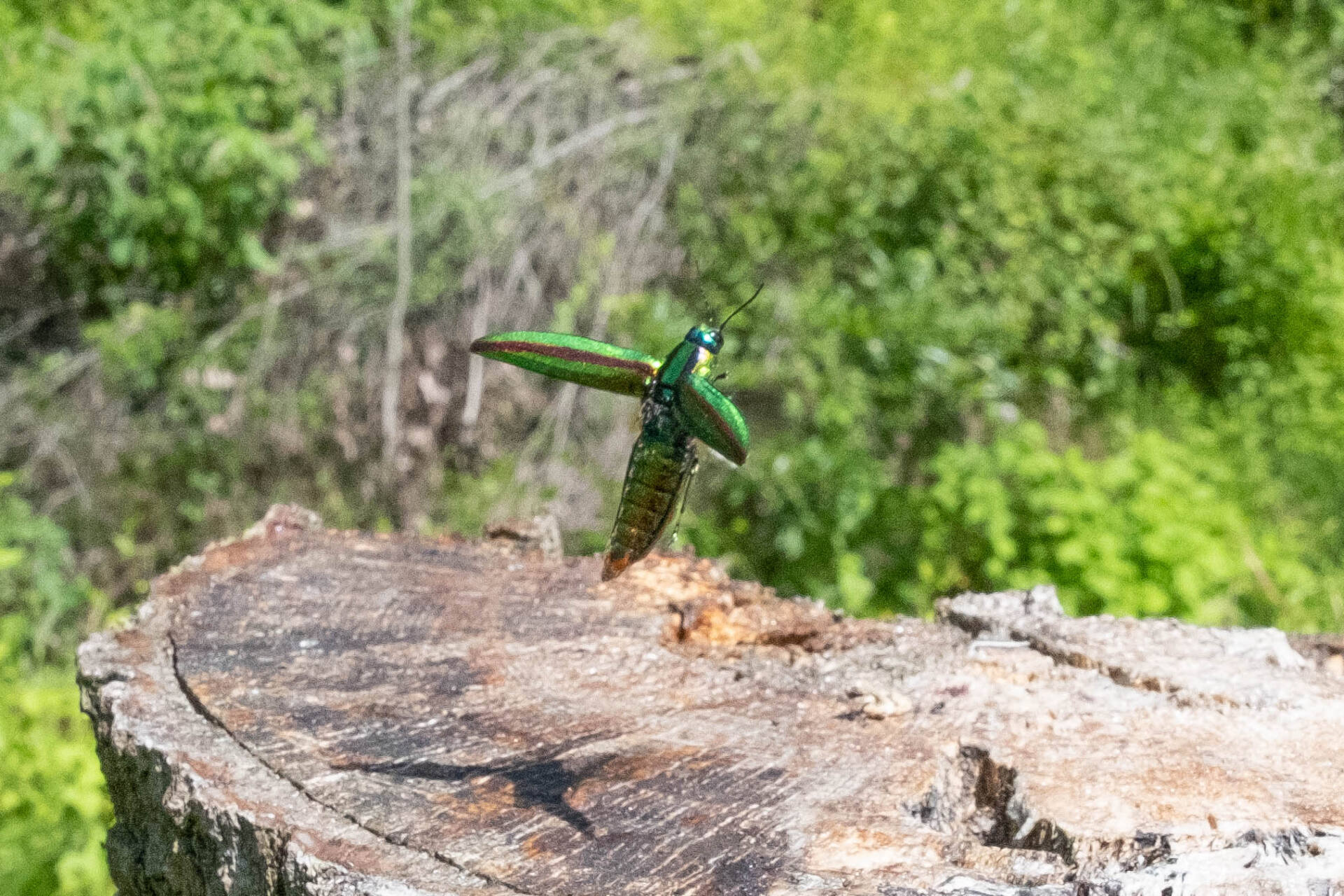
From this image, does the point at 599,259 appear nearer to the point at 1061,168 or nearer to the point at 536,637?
the point at 1061,168

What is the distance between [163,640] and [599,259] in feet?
7.95

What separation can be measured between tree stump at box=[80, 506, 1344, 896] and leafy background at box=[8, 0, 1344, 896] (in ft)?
4.77

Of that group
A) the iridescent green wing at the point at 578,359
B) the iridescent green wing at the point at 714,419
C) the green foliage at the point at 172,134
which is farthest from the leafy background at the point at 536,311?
the iridescent green wing at the point at 714,419

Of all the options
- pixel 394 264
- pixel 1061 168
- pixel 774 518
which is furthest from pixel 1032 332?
pixel 394 264

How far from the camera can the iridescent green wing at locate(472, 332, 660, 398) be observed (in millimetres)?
1353

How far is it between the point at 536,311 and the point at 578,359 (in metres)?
2.57

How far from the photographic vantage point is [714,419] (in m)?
1.19

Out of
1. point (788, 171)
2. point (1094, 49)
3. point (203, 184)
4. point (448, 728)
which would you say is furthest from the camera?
point (1094, 49)

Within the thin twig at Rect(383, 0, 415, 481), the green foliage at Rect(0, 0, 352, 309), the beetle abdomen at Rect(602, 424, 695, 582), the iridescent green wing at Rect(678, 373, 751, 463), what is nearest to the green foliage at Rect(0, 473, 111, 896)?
the green foliage at Rect(0, 0, 352, 309)

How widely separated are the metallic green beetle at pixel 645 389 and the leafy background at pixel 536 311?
6.12ft

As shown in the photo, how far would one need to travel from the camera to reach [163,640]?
174 centimetres

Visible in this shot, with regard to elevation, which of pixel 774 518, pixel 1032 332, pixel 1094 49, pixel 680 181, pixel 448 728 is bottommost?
pixel 774 518

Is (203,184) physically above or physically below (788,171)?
below

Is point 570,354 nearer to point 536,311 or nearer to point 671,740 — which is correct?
point 671,740
